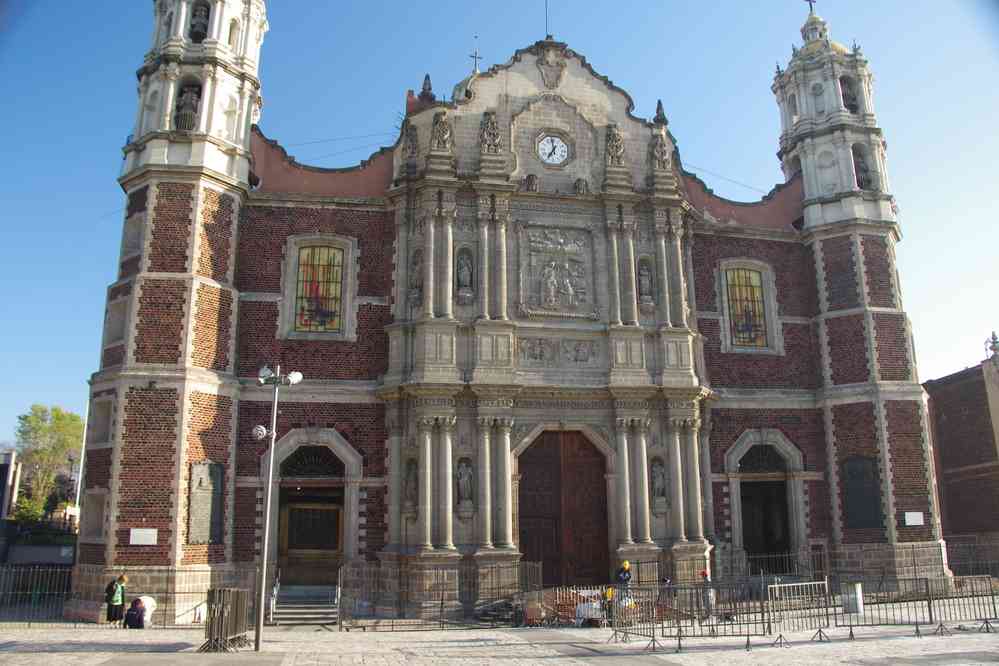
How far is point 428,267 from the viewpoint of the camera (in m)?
24.4

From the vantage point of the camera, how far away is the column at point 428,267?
2406 cm

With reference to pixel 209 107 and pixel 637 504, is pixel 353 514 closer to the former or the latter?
pixel 637 504

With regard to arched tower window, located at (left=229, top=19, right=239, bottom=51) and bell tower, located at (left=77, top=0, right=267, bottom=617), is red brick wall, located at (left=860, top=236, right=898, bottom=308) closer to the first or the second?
bell tower, located at (left=77, top=0, right=267, bottom=617)

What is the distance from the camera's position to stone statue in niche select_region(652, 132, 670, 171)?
26.8 m

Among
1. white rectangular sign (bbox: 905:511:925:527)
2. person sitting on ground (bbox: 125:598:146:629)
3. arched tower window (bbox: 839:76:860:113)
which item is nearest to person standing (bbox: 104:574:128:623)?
person sitting on ground (bbox: 125:598:146:629)

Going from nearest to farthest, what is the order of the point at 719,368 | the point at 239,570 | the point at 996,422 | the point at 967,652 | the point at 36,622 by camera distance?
the point at 967,652 < the point at 36,622 < the point at 239,570 < the point at 719,368 < the point at 996,422

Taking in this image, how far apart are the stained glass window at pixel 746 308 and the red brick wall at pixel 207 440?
15897 mm

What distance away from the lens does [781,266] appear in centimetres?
2862

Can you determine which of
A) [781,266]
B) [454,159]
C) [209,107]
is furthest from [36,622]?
[781,266]

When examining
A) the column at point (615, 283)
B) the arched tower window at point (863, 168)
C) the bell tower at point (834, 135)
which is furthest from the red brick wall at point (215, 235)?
the arched tower window at point (863, 168)

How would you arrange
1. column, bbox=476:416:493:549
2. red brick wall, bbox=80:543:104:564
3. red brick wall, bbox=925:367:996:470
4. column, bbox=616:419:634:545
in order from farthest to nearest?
1. red brick wall, bbox=925:367:996:470
2. column, bbox=616:419:634:545
3. column, bbox=476:416:493:549
4. red brick wall, bbox=80:543:104:564

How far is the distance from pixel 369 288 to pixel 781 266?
1383 centimetres

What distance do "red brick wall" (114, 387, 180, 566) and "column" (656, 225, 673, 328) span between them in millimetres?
14002

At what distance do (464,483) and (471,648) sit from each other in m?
6.78
